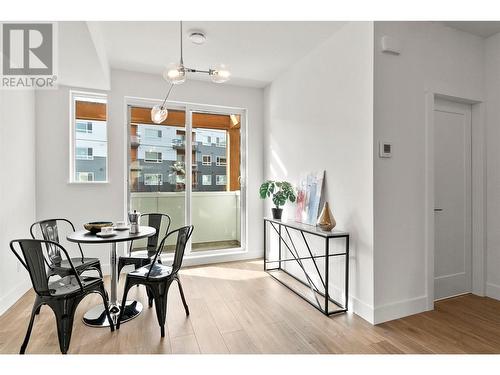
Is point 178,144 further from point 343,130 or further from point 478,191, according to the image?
point 478,191

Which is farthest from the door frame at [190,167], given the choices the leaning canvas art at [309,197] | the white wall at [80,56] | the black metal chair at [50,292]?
the black metal chair at [50,292]

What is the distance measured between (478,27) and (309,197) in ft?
7.85

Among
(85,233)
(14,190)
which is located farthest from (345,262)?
(14,190)

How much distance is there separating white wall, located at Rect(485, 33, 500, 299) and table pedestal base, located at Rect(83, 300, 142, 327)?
3.66 metres

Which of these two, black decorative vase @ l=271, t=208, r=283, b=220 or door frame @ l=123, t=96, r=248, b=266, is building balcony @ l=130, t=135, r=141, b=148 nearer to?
door frame @ l=123, t=96, r=248, b=266

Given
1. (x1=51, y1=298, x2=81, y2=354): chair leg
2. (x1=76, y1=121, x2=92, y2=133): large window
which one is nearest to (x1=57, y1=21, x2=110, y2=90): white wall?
(x1=76, y1=121, x2=92, y2=133): large window

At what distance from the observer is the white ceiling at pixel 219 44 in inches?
110

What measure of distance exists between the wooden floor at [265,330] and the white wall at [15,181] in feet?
0.88

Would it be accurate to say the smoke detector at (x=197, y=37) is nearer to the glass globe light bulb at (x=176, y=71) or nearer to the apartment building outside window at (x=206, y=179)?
the glass globe light bulb at (x=176, y=71)

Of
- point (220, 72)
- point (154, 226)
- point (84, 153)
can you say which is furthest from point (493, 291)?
point (84, 153)

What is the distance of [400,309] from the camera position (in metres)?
2.56

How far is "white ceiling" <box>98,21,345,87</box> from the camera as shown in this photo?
2785 mm
